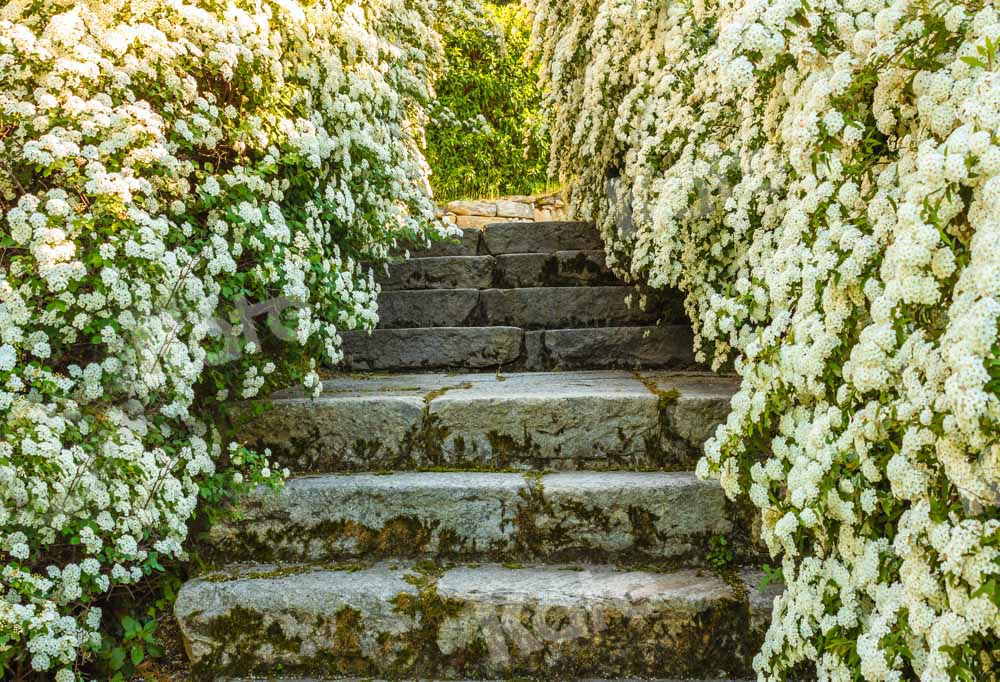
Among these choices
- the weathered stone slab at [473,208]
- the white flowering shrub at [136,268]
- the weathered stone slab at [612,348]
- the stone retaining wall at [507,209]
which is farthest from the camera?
the weathered stone slab at [473,208]

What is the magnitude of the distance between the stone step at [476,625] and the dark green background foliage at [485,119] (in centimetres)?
664

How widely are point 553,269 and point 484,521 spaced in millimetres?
2296

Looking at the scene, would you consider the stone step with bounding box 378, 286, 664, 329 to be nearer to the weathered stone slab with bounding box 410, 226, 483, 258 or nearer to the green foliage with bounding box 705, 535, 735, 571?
the weathered stone slab with bounding box 410, 226, 483, 258

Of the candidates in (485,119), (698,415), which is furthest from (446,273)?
(485,119)

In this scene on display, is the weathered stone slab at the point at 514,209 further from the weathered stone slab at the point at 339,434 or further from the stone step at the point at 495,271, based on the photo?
the weathered stone slab at the point at 339,434

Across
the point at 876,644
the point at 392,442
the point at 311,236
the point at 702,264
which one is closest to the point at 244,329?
the point at 311,236

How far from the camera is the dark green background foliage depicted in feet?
27.8

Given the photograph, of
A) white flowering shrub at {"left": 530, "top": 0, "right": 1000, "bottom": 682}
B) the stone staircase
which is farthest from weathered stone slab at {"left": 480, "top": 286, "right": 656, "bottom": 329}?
white flowering shrub at {"left": 530, "top": 0, "right": 1000, "bottom": 682}

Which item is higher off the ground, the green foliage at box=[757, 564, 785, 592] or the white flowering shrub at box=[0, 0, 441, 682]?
the white flowering shrub at box=[0, 0, 441, 682]

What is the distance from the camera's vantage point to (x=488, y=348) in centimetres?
377

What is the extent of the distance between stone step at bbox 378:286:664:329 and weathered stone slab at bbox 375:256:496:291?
0.26 metres

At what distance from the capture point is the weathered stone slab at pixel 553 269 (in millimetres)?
4371

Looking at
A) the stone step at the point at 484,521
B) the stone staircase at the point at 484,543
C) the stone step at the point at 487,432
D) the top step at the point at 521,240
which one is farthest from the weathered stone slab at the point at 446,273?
the stone step at the point at 484,521

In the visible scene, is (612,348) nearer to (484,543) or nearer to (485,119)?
(484,543)
